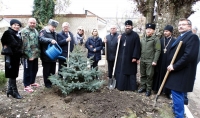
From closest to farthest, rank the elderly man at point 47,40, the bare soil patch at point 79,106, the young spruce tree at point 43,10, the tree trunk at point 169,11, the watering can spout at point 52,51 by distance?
the bare soil patch at point 79,106, the watering can spout at point 52,51, the elderly man at point 47,40, the tree trunk at point 169,11, the young spruce tree at point 43,10

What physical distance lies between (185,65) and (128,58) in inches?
79.1

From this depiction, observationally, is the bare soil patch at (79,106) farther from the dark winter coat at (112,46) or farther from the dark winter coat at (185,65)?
the dark winter coat at (112,46)

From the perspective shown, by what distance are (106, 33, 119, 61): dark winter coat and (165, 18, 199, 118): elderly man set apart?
2.17 m

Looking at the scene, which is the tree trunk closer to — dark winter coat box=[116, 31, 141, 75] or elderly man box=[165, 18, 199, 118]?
dark winter coat box=[116, 31, 141, 75]

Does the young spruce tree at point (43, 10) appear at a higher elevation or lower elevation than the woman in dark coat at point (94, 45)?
higher

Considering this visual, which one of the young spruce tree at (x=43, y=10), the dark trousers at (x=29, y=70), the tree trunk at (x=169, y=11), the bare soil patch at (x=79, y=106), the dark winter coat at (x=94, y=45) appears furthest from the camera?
the young spruce tree at (x=43, y=10)

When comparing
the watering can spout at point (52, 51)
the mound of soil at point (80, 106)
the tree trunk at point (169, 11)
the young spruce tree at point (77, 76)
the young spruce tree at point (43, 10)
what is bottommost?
the mound of soil at point (80, 106)

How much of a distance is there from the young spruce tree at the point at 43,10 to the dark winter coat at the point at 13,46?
14.5 meters

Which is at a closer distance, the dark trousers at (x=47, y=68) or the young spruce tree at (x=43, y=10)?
the dark trousers at (x=47, y=68)

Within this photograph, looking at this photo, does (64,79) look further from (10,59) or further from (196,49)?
(196,49)

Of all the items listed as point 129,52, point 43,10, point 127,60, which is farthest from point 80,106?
point 43,10

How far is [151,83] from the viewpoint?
5.41 m

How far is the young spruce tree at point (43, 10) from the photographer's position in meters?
18.3

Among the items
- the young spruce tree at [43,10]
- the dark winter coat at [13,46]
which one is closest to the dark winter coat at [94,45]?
the dark winter coat at [13,46]
